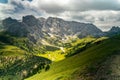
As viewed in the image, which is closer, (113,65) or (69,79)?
(113,65)

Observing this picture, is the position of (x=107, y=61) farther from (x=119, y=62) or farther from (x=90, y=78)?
(x=90, y=78)

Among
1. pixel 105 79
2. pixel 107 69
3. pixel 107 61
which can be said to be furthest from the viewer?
pixel 107 61

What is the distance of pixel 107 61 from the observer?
7534 inches

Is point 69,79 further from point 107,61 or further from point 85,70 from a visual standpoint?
point 107,61

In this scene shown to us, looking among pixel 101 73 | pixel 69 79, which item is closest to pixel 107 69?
pixel 101 73

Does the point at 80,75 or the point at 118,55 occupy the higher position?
the point at 118,55

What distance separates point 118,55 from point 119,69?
27831 mm

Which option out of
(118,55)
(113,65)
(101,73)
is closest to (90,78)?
(101,73)

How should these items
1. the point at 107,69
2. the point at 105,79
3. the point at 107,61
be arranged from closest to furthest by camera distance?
the point at 105,79
the point at 107,69
the point at 107,61

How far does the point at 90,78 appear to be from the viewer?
176375mm

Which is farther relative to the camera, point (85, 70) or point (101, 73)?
point (85, 70)

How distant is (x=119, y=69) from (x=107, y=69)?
358 inches

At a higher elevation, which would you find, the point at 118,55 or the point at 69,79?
the point at 118,55

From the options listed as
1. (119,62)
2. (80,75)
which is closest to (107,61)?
(119,62)
